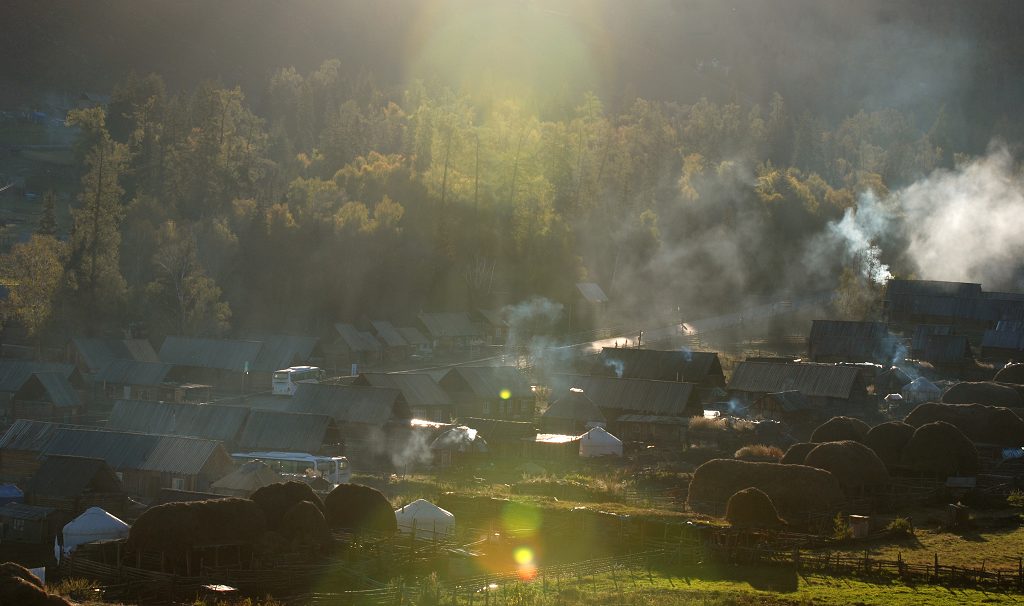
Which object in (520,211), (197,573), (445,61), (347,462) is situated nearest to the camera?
(197,573)

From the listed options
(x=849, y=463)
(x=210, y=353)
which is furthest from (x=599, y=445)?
(x=210, y=353)

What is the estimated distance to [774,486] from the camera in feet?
127

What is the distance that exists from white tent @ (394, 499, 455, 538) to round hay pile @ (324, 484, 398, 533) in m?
0.46

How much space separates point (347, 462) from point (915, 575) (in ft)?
71.2

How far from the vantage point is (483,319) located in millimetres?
76125

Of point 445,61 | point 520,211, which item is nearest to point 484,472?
point 520,211

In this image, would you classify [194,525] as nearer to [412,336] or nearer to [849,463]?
[849,463]

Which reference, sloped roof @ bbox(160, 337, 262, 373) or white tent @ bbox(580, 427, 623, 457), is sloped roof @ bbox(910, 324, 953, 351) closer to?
white tent @ bbox(580, 427, 623, 457)

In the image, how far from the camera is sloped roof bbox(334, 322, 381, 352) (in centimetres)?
6794

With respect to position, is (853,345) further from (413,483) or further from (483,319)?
(413,483)

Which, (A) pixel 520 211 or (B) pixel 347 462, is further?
(A) pixel 520 211

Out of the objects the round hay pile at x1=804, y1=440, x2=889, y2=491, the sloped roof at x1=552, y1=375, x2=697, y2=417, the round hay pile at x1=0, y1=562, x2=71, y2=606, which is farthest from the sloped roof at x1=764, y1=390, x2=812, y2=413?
the round hay pile at x1=0, y1=562, x2=71, y2=606

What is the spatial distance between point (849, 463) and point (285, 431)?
21.2m

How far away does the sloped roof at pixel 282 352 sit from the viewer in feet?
206
